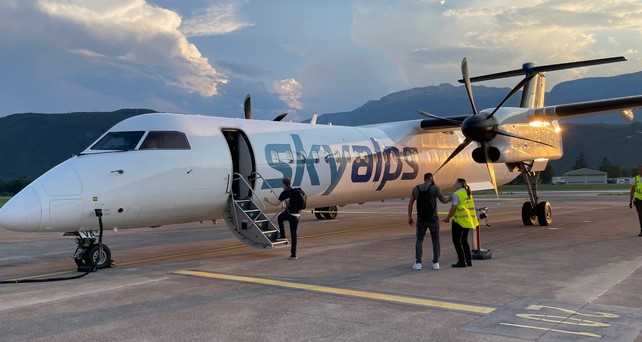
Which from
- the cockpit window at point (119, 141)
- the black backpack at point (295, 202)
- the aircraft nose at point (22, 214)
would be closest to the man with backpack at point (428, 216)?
the black backpack at point (295, 202)

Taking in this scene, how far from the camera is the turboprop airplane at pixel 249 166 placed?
9617mm

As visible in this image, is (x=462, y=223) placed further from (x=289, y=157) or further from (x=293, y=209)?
(x=289, y=157)

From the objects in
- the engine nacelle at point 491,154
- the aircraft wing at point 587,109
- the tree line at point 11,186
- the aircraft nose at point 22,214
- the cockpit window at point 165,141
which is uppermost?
the tree line at point 11,186

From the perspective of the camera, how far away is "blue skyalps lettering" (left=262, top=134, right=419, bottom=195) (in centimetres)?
1313

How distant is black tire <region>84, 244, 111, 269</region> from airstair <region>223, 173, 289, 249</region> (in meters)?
2.78

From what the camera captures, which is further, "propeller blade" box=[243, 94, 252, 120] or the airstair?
"propeller blade" box=[243, 94, 252, 120]

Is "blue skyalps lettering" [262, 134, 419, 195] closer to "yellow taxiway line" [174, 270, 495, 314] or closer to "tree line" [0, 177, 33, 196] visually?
"yellow taxiway line" [174, 270, 495, 314]

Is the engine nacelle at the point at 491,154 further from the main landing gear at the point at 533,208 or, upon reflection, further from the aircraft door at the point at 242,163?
the aircraft door at the point at 242,163

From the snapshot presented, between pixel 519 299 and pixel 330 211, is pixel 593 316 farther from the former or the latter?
pixel 330 211

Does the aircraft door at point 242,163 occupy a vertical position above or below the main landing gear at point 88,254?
above


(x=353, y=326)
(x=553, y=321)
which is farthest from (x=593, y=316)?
(x=353, y=326)

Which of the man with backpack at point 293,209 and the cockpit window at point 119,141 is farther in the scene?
the man with backpack at point 293,209

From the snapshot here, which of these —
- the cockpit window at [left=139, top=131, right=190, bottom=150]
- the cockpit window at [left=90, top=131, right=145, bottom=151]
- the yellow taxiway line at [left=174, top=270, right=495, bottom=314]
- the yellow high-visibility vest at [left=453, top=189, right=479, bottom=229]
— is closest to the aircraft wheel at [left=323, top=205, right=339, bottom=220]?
the cockpit window at [left=139, top=131, right=190, bottom=150]

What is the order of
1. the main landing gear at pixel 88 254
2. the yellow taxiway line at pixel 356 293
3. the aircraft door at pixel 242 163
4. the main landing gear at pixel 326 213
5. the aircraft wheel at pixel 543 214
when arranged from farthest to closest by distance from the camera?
the main landing gear at pixel 326 213 < the aircraft wheel at pixel 543 214 < the aircraft door at pixel 242 163 < the main landing gear at pixel 88 254 < the yellow taxiway line at pixel 356 293
